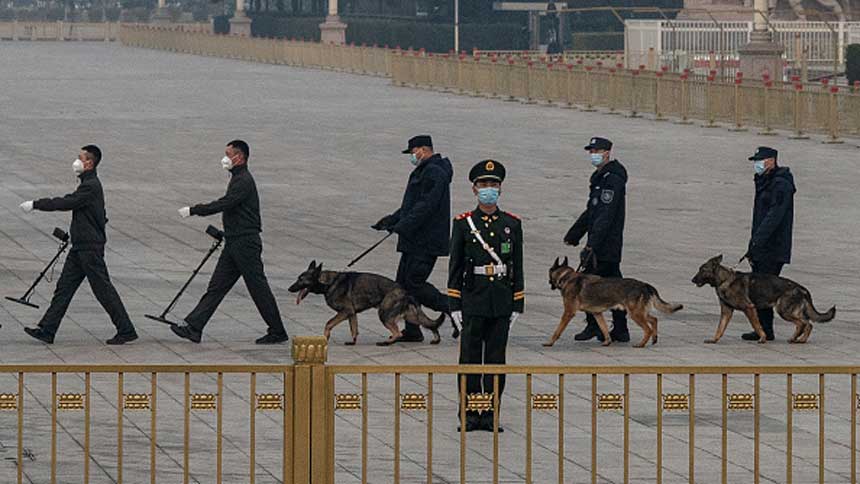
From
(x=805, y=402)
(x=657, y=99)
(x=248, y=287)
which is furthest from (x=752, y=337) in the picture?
(x=657, y=99)

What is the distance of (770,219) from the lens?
691 inches

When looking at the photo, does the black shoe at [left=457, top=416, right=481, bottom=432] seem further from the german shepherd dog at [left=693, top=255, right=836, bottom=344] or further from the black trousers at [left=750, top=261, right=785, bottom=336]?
the black trousers at [left=750, top=261, right=785, bottom=336]

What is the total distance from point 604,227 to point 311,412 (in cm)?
788

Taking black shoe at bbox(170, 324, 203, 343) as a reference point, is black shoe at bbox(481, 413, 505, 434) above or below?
above

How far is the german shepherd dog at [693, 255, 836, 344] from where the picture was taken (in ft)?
56.1

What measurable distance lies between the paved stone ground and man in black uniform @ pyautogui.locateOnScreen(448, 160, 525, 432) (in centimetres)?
60

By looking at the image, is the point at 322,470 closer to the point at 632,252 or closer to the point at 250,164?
the point at 632,252

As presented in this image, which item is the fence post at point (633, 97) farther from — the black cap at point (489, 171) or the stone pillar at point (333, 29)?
the stone pillar at point (333, 29)

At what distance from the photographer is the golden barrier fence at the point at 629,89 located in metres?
41.0

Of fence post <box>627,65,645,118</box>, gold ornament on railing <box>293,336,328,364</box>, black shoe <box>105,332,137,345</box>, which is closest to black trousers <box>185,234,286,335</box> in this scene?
black shoe <box>105,332,137,345</box>

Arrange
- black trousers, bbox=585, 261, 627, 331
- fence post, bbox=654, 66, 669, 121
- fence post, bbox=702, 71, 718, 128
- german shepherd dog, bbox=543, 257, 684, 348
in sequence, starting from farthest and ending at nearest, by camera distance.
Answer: fence post, bbox=654, 66, 669, 121 < fence post, bbox=702, 71, 718, 128 < black trousers, bbox=585, 261, 627, 331 < german shepherd dog, bbox=543, 257, 684, 348

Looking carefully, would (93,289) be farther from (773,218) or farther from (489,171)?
(773,218)

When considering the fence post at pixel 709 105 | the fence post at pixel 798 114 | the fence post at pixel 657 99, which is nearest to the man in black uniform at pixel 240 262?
the fence post at pixel 798 114

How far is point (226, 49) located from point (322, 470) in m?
81.9
